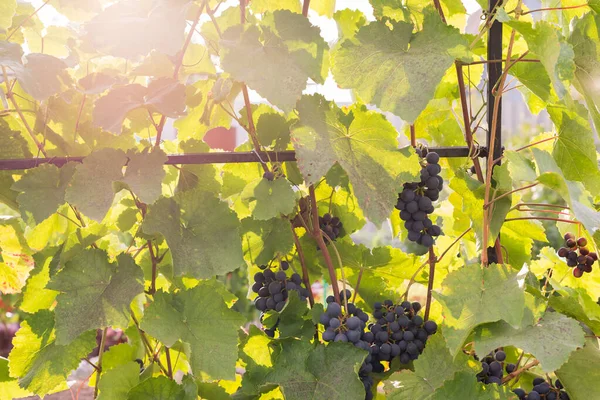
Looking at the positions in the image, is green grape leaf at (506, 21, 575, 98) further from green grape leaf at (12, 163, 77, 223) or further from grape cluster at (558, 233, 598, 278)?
green grape leaf at (12, 163, 77, 223)

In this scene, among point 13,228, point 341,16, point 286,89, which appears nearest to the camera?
point 286,89

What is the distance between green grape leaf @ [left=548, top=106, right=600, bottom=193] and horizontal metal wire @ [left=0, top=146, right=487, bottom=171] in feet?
0.41

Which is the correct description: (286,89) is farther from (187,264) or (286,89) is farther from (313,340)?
(313,340)

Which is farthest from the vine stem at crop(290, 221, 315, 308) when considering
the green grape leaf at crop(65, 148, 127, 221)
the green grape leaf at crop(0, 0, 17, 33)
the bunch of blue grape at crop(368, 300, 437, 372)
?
the green grape leaf at crop(0, 0, 17, 33)

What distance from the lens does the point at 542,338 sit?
2.92 feet

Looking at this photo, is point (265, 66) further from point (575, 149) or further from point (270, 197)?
point (575, 149)

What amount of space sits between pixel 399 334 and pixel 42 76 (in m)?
0.71

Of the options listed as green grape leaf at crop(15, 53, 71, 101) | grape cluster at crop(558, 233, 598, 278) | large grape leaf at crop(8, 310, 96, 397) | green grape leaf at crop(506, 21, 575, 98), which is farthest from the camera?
grape cluster at crop(558, 233, 598, 278)

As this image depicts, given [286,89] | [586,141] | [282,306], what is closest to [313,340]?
Result: [282,306]

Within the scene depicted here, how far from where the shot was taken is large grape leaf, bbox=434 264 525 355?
0.90m

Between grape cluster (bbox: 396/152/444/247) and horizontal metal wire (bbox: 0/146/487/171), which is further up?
horizontal metal wire (bbox: 0/146/487/171)

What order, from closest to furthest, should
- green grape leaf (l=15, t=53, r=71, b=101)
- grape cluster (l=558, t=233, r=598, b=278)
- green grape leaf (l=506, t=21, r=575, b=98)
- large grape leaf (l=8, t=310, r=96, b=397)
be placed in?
green grape leaf (l=506, t=21, r=575, b=98) → green grape leaf (l=15, t=53, r=71, b=101) → large grape leaf (l=8, t=310, r=96, b=397) → grape cluster (l=558, t=233, r=598, b=278)

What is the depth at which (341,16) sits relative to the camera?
115 centimetres

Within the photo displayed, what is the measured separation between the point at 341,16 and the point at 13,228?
76 cm
